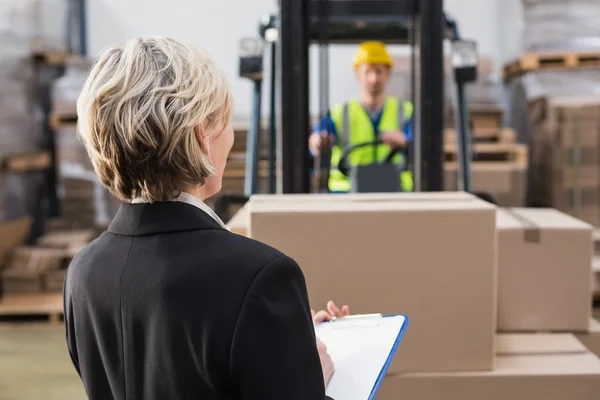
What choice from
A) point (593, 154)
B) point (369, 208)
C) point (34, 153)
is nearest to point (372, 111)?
point (593, 154)

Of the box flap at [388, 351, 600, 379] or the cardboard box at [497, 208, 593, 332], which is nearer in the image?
the box flap at [388, 351, 600, 379]

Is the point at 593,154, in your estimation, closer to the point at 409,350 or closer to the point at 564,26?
the point at 564,26

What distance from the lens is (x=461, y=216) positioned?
76.0 inches

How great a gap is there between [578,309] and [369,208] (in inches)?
35.9

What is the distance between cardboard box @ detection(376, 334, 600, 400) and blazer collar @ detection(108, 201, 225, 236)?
3.80 ft

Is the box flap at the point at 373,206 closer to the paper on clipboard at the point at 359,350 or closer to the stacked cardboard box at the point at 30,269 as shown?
the paper on clipboard at the point at 359,350

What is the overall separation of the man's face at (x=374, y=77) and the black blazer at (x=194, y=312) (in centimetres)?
333

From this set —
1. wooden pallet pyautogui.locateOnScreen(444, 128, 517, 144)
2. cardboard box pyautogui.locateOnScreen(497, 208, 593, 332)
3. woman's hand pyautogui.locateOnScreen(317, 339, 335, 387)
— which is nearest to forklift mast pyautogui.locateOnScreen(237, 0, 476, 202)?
cardboard box pyautogui.locateOnScreen(497, 208, 593, 332)

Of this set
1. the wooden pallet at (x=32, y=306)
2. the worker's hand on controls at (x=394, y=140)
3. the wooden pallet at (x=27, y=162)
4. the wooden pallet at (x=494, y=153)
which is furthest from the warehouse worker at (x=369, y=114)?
the wooden pallet at (x=27, y=162)

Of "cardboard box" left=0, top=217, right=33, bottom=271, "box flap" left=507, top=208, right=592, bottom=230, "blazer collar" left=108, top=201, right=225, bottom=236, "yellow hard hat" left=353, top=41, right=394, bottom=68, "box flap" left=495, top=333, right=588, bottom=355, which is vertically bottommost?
"cardboard box" left=0, top=217, right=33, bottom=271

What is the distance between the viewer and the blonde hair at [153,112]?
0.98m

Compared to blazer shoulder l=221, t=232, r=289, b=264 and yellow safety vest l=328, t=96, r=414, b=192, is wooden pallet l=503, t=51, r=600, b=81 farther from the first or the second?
blazer shoulder l=221, t=232, r=289, b=264

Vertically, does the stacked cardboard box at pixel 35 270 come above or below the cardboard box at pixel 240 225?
below

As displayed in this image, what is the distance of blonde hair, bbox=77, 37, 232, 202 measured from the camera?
98 cm
